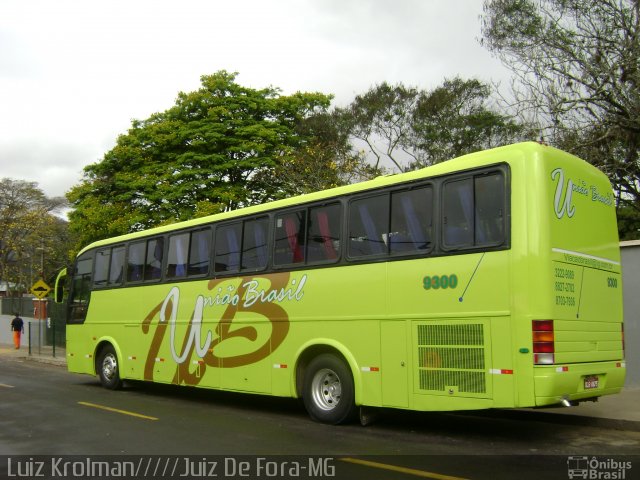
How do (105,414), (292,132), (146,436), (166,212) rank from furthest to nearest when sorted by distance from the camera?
1. (292,132)
2. (166,212)
3. (105,414)
4. (146,436)

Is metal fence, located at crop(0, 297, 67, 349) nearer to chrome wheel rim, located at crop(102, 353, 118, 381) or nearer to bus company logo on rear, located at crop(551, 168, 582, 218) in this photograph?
chrome wheel rim, located at crop(102, 353, 118, 381)

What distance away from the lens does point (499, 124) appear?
24562 millimetres

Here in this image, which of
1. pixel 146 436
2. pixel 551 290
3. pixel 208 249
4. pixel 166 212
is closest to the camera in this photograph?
pixel 551 290

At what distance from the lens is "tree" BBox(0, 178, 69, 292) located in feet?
170

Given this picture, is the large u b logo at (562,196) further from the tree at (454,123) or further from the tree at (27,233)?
the tree at (27,233)

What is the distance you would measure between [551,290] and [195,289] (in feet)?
22.9

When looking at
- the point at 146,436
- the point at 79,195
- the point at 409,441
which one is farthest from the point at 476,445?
the point at 79,195

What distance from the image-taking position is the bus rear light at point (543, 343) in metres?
7.04

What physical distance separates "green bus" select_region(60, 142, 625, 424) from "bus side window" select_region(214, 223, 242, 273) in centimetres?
3

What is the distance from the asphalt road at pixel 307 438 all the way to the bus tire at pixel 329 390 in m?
0.25

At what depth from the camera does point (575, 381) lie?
733cm

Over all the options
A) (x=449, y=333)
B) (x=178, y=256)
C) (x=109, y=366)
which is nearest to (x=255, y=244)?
(x=178, y=256)

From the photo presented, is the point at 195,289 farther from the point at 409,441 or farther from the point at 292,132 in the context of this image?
the point at 292,132

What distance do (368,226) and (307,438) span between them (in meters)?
3.04
